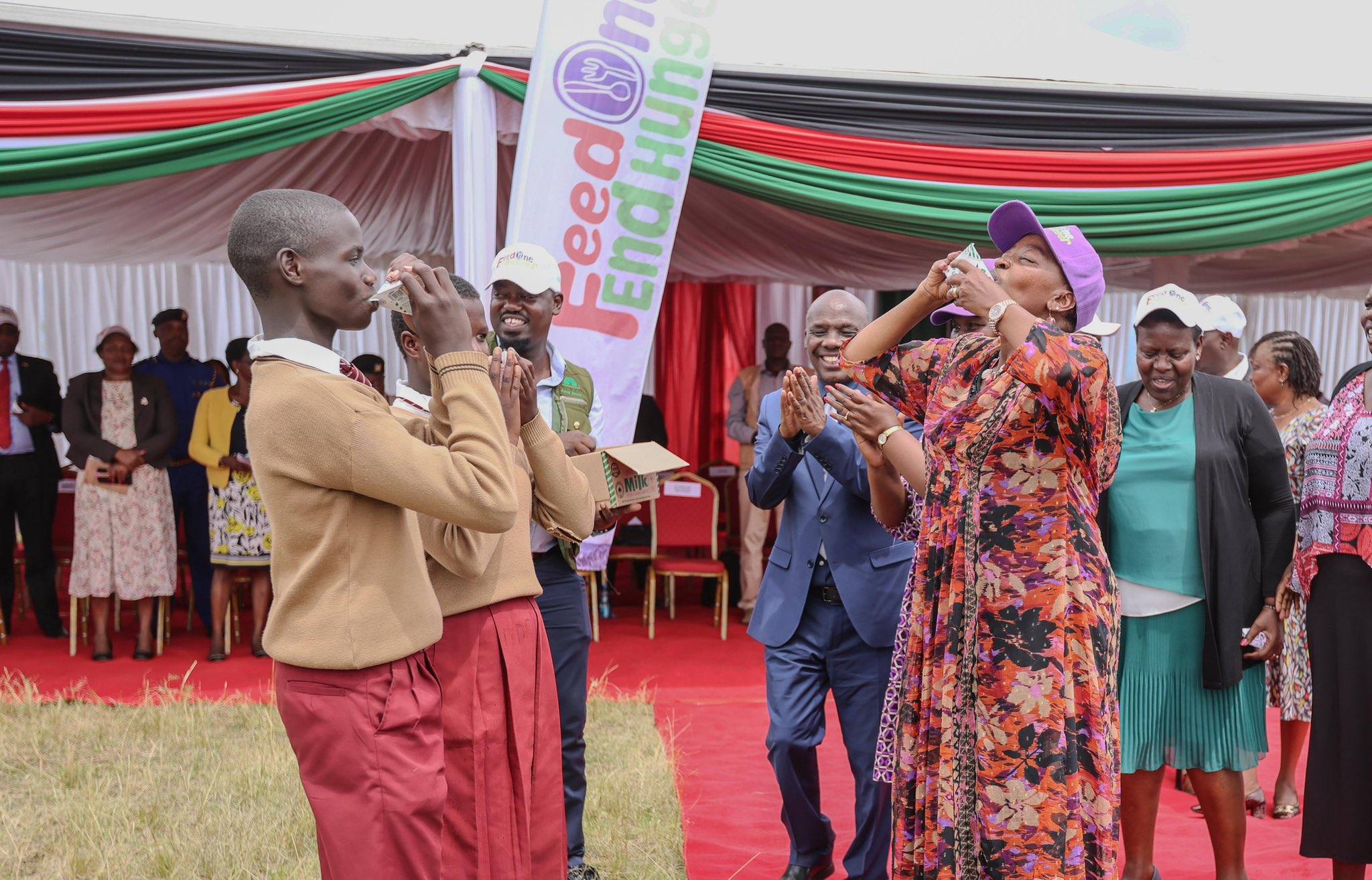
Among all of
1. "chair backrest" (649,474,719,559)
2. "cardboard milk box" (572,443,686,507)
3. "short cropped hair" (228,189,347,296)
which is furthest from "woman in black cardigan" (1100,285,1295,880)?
"chair backrest" (649,474,719,559)

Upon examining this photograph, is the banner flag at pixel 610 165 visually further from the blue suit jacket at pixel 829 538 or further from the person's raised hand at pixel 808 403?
the person's raised hand at pixel 808 403

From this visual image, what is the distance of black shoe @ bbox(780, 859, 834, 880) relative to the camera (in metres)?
3.90

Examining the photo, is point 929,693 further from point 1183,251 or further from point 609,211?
point 1183,251

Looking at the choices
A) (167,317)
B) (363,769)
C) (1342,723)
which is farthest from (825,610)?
(167,317)

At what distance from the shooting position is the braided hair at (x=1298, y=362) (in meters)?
5.28

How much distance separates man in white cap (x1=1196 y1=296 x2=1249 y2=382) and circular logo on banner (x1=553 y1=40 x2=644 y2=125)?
2.71 metres

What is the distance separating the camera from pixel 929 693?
2.87 metres

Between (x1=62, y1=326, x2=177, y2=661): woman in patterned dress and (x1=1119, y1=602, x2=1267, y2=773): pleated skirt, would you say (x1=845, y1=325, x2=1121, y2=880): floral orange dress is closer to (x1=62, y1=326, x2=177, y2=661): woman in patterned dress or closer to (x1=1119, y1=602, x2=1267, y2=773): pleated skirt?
(x1=1119, y1=602, x2=1267, y2=773): pleated skirt

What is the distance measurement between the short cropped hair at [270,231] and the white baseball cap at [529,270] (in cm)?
147

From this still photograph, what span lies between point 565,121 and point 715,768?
9.85 feet

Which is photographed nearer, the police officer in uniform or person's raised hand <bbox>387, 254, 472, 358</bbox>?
person's raised hand <bbox>387, 254, 472, 358</bbox>

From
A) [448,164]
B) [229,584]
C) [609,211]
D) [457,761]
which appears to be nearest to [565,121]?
[609,211]

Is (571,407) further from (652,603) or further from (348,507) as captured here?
(652,603)

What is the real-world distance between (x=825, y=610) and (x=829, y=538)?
240mm
